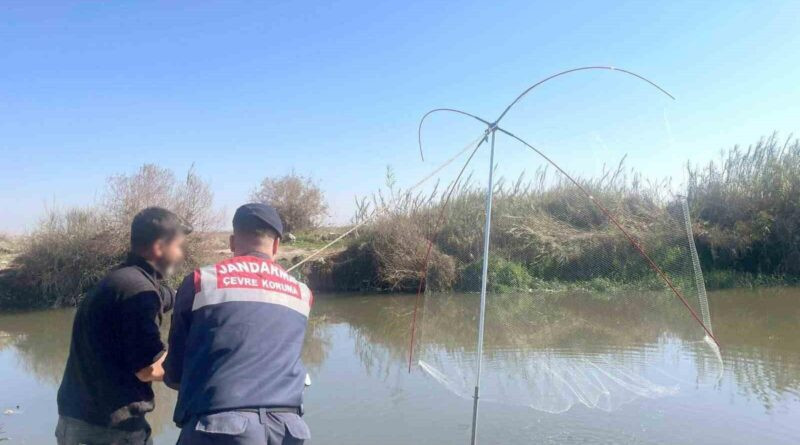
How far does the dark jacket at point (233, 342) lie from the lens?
2215 millimetres

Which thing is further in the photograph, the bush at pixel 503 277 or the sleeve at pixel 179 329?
the bush at pixel 503 277

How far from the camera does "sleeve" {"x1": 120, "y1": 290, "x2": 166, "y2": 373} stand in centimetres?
256

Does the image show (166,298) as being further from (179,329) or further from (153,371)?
(179,329)

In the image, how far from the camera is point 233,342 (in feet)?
7.34

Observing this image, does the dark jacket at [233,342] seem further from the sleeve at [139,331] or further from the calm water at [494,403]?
the calm water at [494,403]

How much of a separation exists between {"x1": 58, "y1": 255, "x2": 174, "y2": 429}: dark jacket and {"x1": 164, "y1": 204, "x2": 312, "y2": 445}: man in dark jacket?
10.8 inches

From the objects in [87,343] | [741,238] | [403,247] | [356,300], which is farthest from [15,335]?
[741,238]

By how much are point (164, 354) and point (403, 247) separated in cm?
1336

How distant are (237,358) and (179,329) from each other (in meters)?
0.27

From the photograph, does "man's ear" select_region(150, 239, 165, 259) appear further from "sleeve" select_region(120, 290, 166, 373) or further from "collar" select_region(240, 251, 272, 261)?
"collar" select_region(240, 251, 272, 261)

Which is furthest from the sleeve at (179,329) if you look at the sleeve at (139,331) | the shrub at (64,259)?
the shrub at (64,259)

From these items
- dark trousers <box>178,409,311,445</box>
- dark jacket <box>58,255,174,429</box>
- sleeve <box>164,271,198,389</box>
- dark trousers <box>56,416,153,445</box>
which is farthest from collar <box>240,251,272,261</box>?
dark trousers <box>56,416,153,445</box>

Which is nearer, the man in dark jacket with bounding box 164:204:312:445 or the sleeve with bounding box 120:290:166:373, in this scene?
the man in dark jacket with bounding box 164:204:312:445

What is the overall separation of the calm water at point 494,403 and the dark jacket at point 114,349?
3366mm
